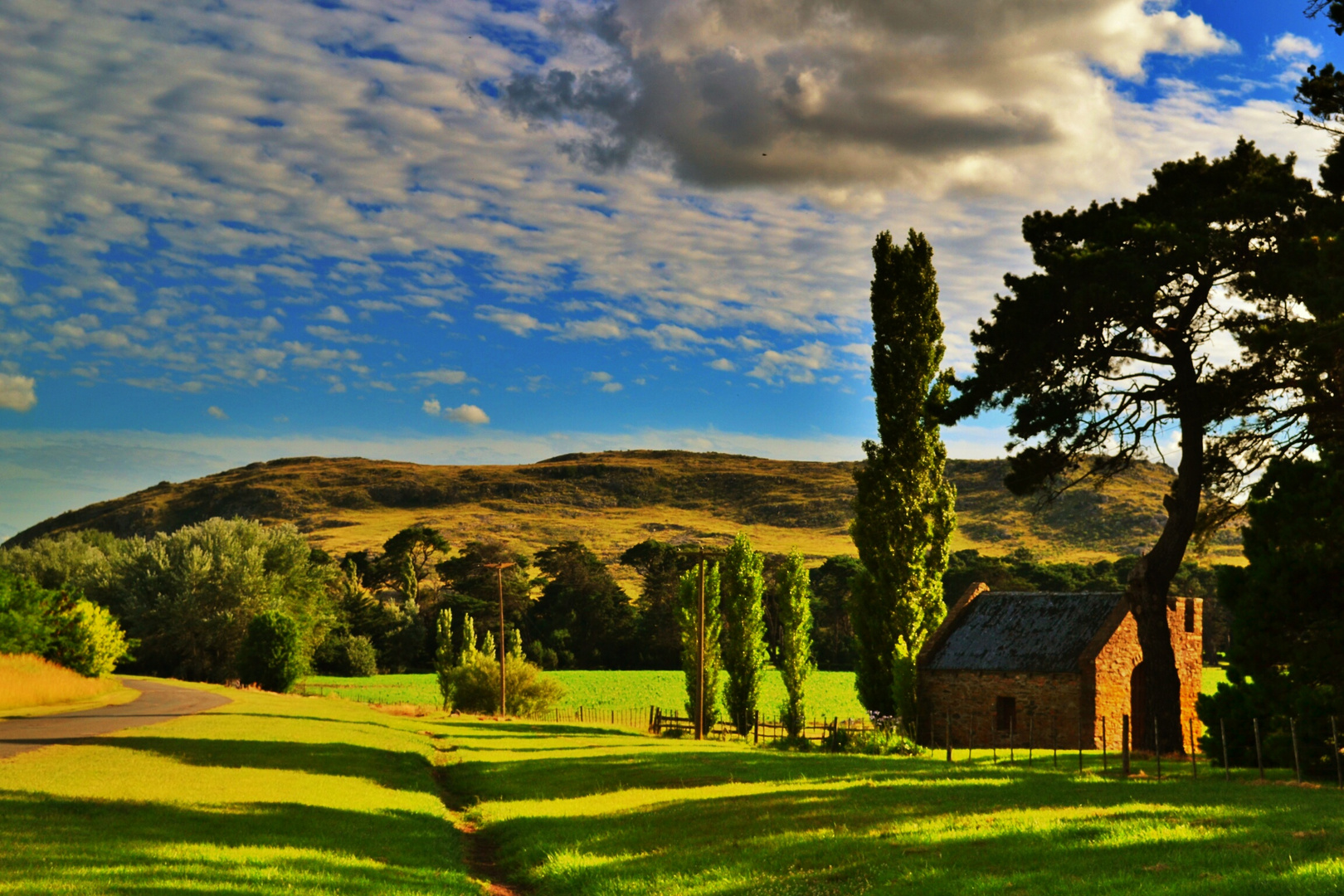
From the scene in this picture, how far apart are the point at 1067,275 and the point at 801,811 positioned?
19.2 m

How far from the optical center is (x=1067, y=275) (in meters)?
30.0

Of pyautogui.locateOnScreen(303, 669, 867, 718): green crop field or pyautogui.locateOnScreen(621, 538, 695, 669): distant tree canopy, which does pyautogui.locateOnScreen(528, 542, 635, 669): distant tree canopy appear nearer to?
pyautogui.locateOnScreen(621, 538, 695, 669): distant tree canopy

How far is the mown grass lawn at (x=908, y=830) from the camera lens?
35.8 feet

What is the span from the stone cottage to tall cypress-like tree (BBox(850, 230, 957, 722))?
4.43 ft

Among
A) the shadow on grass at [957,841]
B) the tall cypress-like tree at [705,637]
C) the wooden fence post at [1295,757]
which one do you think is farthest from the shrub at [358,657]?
the wooden fence post at [1295,757]

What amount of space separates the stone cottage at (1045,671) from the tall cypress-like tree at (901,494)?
135 centimetres

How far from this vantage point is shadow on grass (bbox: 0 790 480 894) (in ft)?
40.5

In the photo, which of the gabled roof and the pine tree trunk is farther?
the gabled roof

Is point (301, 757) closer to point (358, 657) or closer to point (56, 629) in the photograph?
point (56, 629)

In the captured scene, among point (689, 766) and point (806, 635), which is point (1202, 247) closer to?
point (689, 766)

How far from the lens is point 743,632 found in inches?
2064

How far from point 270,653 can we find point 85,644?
49.0ft

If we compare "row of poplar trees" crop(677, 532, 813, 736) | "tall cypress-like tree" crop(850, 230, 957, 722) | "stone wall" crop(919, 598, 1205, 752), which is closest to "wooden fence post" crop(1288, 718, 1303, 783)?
"stone wall" crop(919, 598, 1205, 752)

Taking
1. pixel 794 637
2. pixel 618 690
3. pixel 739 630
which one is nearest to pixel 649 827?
pixel 794 637
